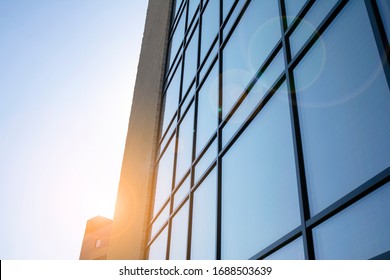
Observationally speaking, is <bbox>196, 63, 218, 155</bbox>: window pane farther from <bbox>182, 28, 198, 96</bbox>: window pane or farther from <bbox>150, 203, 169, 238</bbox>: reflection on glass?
<bbox>150, 203, 169, 238</bbox>: reflection on glass

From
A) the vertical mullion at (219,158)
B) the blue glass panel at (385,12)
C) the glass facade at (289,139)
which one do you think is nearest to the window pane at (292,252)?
the glass facade at (289,139)

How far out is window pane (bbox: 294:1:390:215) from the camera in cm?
387

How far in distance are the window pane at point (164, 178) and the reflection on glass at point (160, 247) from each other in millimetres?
982

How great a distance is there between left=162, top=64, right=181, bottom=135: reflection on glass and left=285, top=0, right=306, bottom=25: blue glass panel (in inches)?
272

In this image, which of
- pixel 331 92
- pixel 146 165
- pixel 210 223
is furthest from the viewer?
pixel 146 165

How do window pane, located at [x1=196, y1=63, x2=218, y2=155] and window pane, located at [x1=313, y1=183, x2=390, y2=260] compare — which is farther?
window pane, located at [x1=196, y1=63, x2=218, y2=155]

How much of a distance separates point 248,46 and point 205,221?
11.9ft

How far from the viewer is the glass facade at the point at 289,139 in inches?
154

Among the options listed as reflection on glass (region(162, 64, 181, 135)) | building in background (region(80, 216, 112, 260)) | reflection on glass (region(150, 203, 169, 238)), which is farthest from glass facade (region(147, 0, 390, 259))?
building in background (region(80, 216, 112, 260))

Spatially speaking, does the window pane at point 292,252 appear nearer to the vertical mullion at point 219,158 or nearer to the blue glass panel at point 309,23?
the vertical mullion at point 219,158

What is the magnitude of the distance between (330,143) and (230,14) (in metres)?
5.59

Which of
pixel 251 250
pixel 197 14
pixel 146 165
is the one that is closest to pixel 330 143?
pixel 251 250
